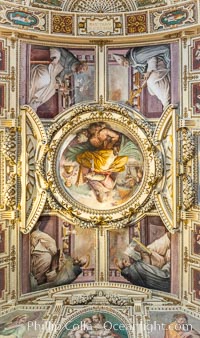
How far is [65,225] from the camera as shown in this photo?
11.7 metres

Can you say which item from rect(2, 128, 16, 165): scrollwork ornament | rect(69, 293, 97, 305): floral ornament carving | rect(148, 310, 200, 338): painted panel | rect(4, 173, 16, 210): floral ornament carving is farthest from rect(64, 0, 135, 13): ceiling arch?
rect(148, 310, 200, 338): painted panel

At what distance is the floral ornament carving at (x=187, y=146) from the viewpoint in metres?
10.8

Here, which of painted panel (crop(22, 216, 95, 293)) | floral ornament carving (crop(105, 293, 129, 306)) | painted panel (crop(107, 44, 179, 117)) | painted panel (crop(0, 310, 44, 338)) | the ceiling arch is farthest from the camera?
painted panel (crop(22, 216, 95, 293))

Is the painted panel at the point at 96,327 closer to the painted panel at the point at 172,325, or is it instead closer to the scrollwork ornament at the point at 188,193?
the painted panel at the point at 172,325

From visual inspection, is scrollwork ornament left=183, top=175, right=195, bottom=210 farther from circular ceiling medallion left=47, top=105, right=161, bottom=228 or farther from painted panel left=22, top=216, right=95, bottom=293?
painted panel left=22, top=216, right=95, bottom=293

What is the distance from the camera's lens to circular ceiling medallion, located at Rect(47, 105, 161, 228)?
443 inches

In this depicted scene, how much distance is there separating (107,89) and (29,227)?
5360mm

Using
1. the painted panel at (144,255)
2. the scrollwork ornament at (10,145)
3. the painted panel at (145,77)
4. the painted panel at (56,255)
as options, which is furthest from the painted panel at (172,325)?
the scrollwork ornament at (10,145)

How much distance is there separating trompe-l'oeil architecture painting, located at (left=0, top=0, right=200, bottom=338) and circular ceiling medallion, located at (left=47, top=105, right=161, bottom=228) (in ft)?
0.11

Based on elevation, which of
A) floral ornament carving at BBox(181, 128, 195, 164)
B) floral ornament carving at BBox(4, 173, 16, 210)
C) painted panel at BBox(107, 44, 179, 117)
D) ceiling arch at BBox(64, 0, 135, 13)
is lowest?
floral ornament carving at BBox(4, 173, 16, 210)

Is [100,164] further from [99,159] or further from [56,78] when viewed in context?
[56,78]

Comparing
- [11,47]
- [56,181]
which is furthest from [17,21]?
[56,181]

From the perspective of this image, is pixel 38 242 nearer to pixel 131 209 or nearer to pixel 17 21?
pixel 131 209

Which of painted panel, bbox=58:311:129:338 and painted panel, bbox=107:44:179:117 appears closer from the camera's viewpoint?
painted panel, bbox=58:311:129:338
